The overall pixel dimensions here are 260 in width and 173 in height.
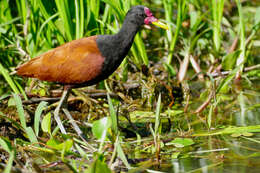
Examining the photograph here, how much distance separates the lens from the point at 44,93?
4.21 m

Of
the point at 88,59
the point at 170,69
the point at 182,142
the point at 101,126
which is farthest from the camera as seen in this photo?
the point at 170,69

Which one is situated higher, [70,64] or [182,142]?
[70,64]

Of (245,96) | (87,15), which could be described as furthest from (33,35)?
(245,96)

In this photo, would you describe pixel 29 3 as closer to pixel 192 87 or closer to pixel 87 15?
pixel 87 15

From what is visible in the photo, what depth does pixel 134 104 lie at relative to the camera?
407cm

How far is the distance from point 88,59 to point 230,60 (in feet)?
6.34

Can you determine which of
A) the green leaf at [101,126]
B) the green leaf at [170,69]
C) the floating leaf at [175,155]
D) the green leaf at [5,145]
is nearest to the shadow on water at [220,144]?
the floating leaf at [175,155]

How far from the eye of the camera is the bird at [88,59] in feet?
11.4

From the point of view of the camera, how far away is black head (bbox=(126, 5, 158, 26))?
3633 mm

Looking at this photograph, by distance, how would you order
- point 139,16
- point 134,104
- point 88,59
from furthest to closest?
point 134,104
point 139,16
point 88,59

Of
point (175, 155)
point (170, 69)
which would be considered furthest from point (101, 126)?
point (170, 69)

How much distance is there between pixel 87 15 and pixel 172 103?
51.4 inches

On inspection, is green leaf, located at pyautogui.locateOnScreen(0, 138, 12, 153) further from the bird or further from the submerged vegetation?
the bird

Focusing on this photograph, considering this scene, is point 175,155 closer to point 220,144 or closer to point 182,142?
point 182,142
